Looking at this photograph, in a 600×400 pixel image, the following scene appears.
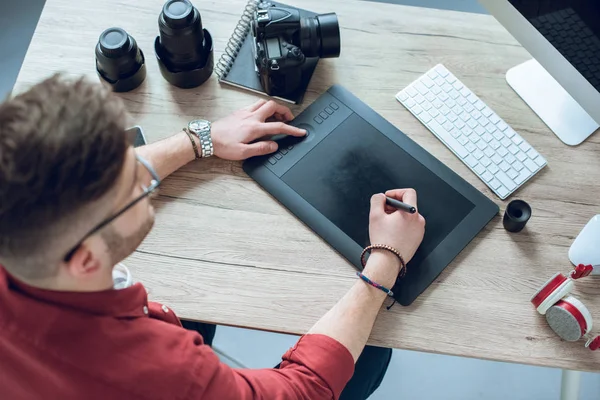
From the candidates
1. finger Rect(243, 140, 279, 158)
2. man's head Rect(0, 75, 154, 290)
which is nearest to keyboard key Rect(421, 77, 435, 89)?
finger Rect(243, 140, 279, 158)

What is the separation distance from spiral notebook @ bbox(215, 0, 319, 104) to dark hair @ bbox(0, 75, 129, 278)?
0.49 meters

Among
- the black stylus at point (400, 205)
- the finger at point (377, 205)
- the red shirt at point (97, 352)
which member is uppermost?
the black stylus at point (400, 205)

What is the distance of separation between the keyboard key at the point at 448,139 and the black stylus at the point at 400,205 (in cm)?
17

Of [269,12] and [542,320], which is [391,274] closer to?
[542,320]

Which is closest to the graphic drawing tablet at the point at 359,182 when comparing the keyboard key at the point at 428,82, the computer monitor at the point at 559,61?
the keyboard key at the point at 428,82

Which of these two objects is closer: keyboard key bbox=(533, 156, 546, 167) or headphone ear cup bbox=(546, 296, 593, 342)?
headphone ear cup bbox=(546, 296, 593, 342)

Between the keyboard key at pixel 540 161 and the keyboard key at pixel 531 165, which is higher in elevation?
the keyboard key at pixel 540 161

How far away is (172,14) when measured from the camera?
1.09 metres

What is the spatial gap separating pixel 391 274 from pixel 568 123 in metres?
0.46

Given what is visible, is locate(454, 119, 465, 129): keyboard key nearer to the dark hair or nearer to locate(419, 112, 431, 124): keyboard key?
locate(419, 112, 431, 124): keyboard key

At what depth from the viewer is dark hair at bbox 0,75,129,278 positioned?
68cm

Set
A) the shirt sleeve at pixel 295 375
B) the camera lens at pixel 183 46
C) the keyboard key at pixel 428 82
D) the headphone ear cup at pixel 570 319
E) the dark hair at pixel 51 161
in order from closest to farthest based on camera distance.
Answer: the dark hair at pixel 51 161 → the shirt sleeve at pixel 295 375 → the headphone ear cup at pixel 570 319 → the camera lens at pixel 183 46 → the keyboard key at pixel 428 82

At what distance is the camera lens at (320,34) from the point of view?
3.82 ft

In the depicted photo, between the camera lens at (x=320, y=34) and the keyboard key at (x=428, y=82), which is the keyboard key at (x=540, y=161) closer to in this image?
the keyboard key at (x=428, y=82)
